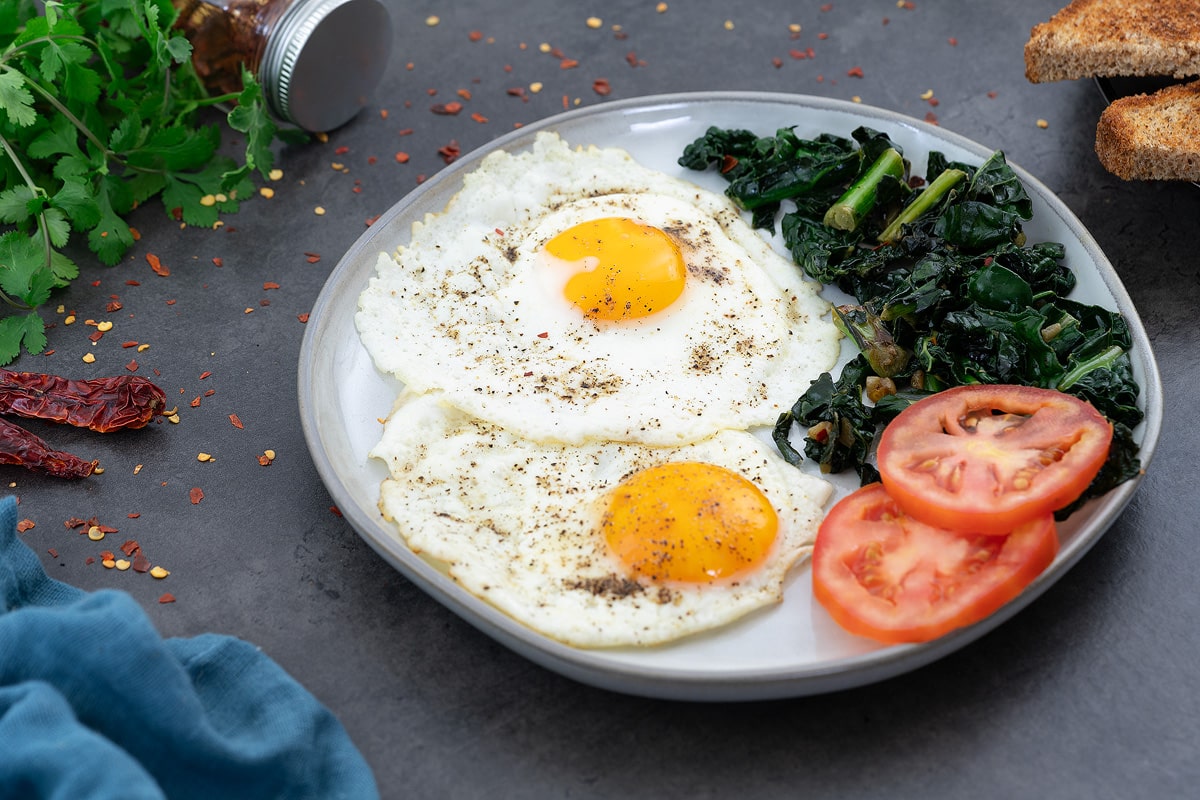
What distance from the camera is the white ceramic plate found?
3469 millimetres

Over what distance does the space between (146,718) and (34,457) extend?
5.89 feet

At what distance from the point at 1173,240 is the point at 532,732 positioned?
13.0 ft

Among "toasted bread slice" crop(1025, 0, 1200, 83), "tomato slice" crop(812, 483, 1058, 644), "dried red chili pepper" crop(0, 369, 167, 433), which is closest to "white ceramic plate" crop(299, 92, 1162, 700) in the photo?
"tomato slice" crop(812, 483, 1058, 644)

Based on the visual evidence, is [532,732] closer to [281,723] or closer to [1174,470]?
[281,723]

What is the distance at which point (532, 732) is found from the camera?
12.2ft

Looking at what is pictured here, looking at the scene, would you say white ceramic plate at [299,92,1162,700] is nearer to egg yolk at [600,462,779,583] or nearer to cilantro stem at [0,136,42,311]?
egg yolk at [600,462,779,583]

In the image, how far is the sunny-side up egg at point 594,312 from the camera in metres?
4.41

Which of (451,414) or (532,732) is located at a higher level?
(451,414)

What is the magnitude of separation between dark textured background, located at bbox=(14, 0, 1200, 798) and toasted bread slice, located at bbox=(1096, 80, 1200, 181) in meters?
0.42

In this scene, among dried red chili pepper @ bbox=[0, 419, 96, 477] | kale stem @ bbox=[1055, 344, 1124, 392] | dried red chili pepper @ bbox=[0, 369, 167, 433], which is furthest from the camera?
dried red chili pepper @ bbox=[0, 369, 167, 433]

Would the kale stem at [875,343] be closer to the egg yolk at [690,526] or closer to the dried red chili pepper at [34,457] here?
the egg yolk at [690,526]

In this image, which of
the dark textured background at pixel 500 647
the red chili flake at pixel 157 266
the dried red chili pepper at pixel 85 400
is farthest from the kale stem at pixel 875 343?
the red chili flake at pixel 157 266

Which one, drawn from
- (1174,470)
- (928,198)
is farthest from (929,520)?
(928,198)

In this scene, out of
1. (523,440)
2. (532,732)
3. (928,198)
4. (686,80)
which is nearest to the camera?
(532,732)
